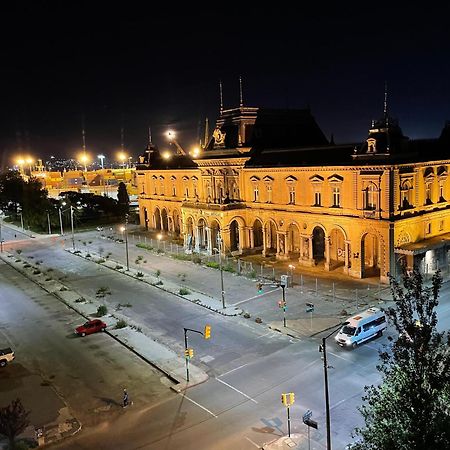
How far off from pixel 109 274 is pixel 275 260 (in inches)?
712

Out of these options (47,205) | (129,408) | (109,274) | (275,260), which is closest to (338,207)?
(275,260)

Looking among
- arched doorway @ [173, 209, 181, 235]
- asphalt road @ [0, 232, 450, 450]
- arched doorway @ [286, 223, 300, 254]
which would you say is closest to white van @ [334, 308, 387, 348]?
asphalt road @ [0, 232, 450, 450]

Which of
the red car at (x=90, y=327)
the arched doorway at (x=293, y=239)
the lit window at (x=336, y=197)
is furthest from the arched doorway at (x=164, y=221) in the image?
the red car at (x=90, y=327)

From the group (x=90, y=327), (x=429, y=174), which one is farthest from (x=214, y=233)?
(x=90, y=327)

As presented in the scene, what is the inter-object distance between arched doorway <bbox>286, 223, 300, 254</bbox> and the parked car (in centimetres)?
3338

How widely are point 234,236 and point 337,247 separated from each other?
569 inches

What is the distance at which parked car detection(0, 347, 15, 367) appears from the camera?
3141 cm

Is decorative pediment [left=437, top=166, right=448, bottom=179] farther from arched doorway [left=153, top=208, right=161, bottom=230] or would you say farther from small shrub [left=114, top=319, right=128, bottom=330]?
arched doorway [left=153, top=208, right=161, bottom=230]

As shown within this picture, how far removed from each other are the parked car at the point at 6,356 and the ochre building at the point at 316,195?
30404 mm

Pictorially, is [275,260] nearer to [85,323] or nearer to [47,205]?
[85,323]

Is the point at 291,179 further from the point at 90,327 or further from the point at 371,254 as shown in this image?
the point at 90,327

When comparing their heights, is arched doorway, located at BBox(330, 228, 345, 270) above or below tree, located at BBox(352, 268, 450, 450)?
below

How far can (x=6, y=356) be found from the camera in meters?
31.6

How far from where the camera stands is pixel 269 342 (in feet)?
109
